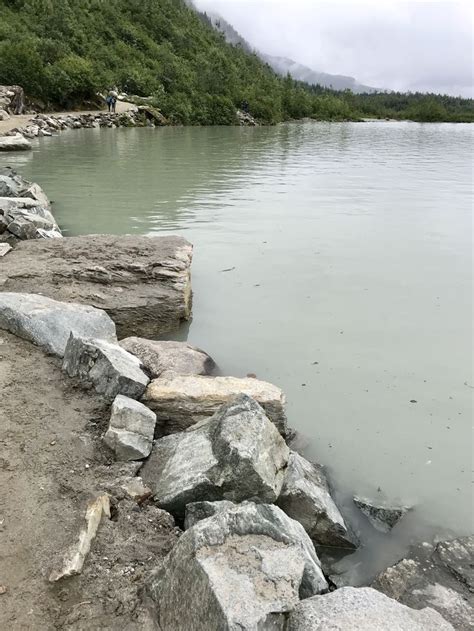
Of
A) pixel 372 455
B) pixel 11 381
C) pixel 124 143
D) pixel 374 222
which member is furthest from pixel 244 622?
pixel 124 143

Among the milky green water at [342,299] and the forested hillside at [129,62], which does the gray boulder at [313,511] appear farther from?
the forested hillside at [129,62]

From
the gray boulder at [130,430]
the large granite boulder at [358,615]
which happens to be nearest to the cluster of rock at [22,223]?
the gray boulder at [130,430]

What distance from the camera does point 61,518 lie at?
281 cm

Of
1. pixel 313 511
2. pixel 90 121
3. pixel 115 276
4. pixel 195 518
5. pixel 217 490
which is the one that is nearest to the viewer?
pixel 195 518

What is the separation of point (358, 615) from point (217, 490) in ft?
3.44

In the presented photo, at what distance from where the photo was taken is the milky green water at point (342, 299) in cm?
421

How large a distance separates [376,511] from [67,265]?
15.4ft

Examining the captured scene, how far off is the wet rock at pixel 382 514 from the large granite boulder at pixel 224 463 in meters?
0.73

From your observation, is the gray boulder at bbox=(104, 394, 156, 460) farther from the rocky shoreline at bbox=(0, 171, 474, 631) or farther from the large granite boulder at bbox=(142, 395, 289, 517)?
the large granite boulder at bbox=(142, 395, 289, 517)

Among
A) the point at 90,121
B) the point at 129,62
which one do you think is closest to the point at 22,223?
the point at 90,121

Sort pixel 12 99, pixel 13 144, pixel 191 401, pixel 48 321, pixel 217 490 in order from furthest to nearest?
1. pixel 12 99
2. pixel 13 144
3. pixel 48 321
4. pixel 191 401
5. pixel 217 490

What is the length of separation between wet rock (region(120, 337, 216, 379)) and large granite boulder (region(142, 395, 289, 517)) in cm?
118

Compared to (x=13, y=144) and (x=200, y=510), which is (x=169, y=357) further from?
(x=13, y=144)

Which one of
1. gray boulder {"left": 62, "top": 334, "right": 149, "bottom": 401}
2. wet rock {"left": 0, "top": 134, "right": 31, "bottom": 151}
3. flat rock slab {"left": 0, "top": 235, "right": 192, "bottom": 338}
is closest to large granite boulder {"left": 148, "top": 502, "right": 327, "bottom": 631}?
gray boulder {"left": 62, "top": 334, "right": 149, "bottom": 401}
